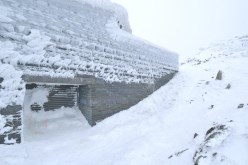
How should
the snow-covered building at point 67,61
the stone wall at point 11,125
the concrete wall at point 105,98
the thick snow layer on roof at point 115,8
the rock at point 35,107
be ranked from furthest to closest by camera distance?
the thick snow layer on roof at point 115,8 → the concrete wall at point 105,98 → the rock at point 35,107 → the snow-covered building at point 67,61 → the stone wall at point 11,125

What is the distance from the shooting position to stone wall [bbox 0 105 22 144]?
12.9 feet

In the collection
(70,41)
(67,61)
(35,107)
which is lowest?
(35,107)

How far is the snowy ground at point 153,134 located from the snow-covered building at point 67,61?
39 centimetres

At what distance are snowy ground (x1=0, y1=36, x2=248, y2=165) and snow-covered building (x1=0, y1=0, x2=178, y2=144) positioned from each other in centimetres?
39

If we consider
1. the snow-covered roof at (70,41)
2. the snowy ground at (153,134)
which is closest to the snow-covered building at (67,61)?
the snow-covered roof at (70,41)

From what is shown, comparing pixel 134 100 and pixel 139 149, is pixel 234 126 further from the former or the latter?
pixel 134 100

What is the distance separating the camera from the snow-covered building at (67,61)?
4168 millimetres

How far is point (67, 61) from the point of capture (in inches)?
205

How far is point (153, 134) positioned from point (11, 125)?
2.93m

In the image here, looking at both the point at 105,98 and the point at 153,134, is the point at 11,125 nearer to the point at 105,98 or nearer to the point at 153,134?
the point at 105,98

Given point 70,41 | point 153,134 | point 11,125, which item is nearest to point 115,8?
point 70,41

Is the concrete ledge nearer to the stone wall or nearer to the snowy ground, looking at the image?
the stone wall

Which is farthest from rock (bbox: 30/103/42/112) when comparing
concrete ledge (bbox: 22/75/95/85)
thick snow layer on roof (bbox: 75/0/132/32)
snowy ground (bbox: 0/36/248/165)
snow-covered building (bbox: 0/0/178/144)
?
thick snow layer on roof (bbox: 75/0/132/32)

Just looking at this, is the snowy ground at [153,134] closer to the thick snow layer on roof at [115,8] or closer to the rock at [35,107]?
the rock at [35,107]
